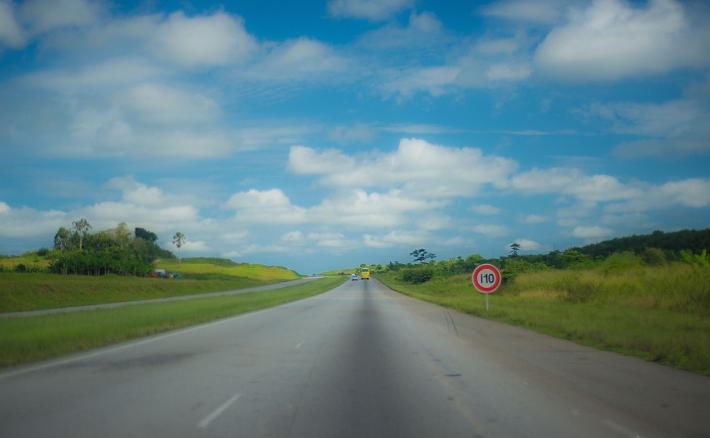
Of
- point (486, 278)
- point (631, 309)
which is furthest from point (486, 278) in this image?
point (631, 309)

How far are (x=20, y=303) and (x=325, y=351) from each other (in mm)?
32295

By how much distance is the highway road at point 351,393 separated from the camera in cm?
626

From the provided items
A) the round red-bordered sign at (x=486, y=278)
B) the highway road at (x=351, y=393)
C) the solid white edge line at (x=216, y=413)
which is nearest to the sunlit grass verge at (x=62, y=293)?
the highway road at (x=351, y=393)

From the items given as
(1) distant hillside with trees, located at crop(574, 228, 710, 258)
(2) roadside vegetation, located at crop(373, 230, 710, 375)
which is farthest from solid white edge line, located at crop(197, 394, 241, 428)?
(1) distant hillside with trees, located at crop(574, 228, 710, 258)

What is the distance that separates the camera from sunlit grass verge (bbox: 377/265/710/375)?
1230 cm

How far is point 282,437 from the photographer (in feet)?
19.2

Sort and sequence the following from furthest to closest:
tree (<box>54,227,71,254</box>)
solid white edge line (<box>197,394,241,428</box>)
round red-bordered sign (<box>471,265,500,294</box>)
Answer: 1. tree (<box>54,227,71,254</box>)
2. round red-bordered sign (<box>471,265,500,294</box>)
3. solid white edge line (<box>197,394,241,428</box>)

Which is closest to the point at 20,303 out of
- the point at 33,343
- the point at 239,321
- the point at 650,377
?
the point at 239,321

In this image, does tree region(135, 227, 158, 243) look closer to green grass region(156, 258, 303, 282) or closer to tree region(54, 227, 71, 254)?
green grass region(156, 258, 303, 282)

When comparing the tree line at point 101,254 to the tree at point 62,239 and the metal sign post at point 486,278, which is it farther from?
the metal sign post at point 486,278

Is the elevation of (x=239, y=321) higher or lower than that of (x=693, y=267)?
lower

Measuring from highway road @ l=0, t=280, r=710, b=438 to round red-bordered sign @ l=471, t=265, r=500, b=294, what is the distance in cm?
907

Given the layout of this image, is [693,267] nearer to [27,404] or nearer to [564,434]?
[564,434]

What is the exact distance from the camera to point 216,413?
22.5ft
